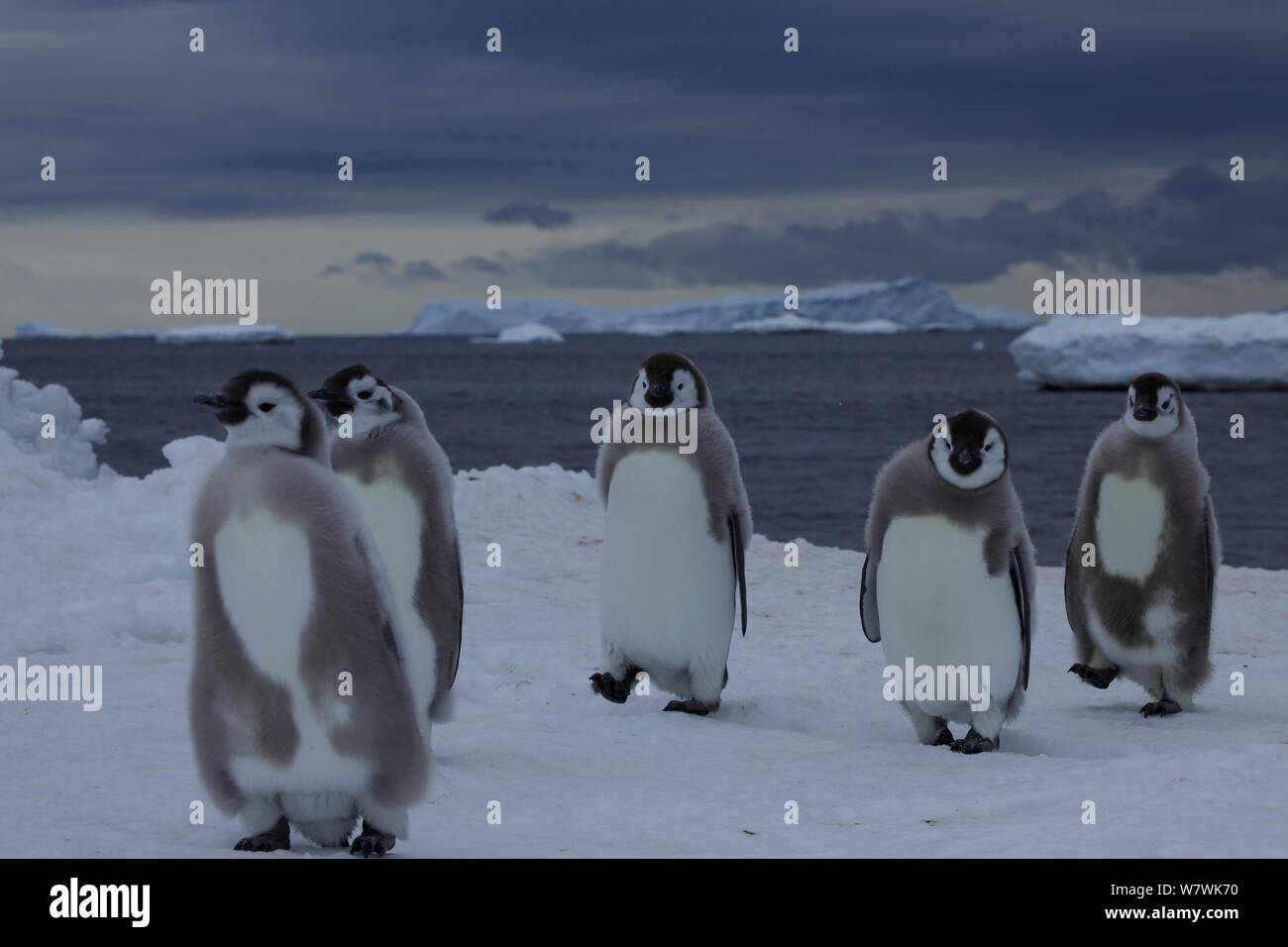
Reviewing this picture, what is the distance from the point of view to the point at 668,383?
18.8 feet

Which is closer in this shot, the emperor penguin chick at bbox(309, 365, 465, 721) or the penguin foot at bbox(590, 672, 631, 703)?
the emperor penguin chick at bbox(309, 365, 465, 721)

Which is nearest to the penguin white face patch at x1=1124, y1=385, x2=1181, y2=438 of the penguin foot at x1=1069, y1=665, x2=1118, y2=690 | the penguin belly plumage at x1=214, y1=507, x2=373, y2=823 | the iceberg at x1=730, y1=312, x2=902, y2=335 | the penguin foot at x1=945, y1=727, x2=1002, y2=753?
the penguin foot at x1=1069, y1=665, x2=1118, y2=690

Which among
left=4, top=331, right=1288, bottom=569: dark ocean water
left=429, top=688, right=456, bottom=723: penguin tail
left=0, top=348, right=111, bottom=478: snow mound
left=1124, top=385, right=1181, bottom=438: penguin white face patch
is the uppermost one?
left=4, top=331, right=1288, bottom=569: dark ocean water

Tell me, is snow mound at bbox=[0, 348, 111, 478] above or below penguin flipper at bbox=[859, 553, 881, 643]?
above

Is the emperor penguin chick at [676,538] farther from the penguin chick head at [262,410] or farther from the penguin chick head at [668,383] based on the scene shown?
the penguin chick head at [262,410]

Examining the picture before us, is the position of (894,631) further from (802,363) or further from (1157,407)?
(802,363)

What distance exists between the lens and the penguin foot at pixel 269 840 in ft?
11.6

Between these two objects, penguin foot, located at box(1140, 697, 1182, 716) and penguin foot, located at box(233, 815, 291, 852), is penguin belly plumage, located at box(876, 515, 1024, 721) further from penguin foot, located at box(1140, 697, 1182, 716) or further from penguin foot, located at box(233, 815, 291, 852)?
penguin foot, located at box(233, 815, 291, 852)

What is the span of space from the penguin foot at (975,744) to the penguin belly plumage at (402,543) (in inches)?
77.8

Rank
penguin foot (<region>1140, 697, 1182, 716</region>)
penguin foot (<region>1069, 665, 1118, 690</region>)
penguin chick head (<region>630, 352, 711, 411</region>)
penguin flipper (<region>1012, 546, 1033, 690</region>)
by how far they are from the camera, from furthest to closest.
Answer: penguin foot (<region>1069, 665, 1118, 690</region>) < penguin foot (<region>1140, 697, 1182, 716</region>) < penguin chick head (<region>630, 352, 711, 411</region>) < penguin flipper (<region>1012, 546, 1033, 690</region>)

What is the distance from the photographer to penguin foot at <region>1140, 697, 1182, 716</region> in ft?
21.5

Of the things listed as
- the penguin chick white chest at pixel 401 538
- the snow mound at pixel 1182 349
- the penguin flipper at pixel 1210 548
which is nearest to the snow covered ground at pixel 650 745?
the penguin chick white chest at pixel 401 538

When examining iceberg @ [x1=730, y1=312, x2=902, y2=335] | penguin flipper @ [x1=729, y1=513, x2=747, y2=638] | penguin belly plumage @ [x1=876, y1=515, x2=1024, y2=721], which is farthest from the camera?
iceberg @ [x1=730, y1=312, x2=902, y2=335]

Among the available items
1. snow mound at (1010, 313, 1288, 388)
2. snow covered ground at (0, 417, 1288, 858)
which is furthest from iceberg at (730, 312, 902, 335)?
snow covered ground at (0, 417, 1288, 858)
